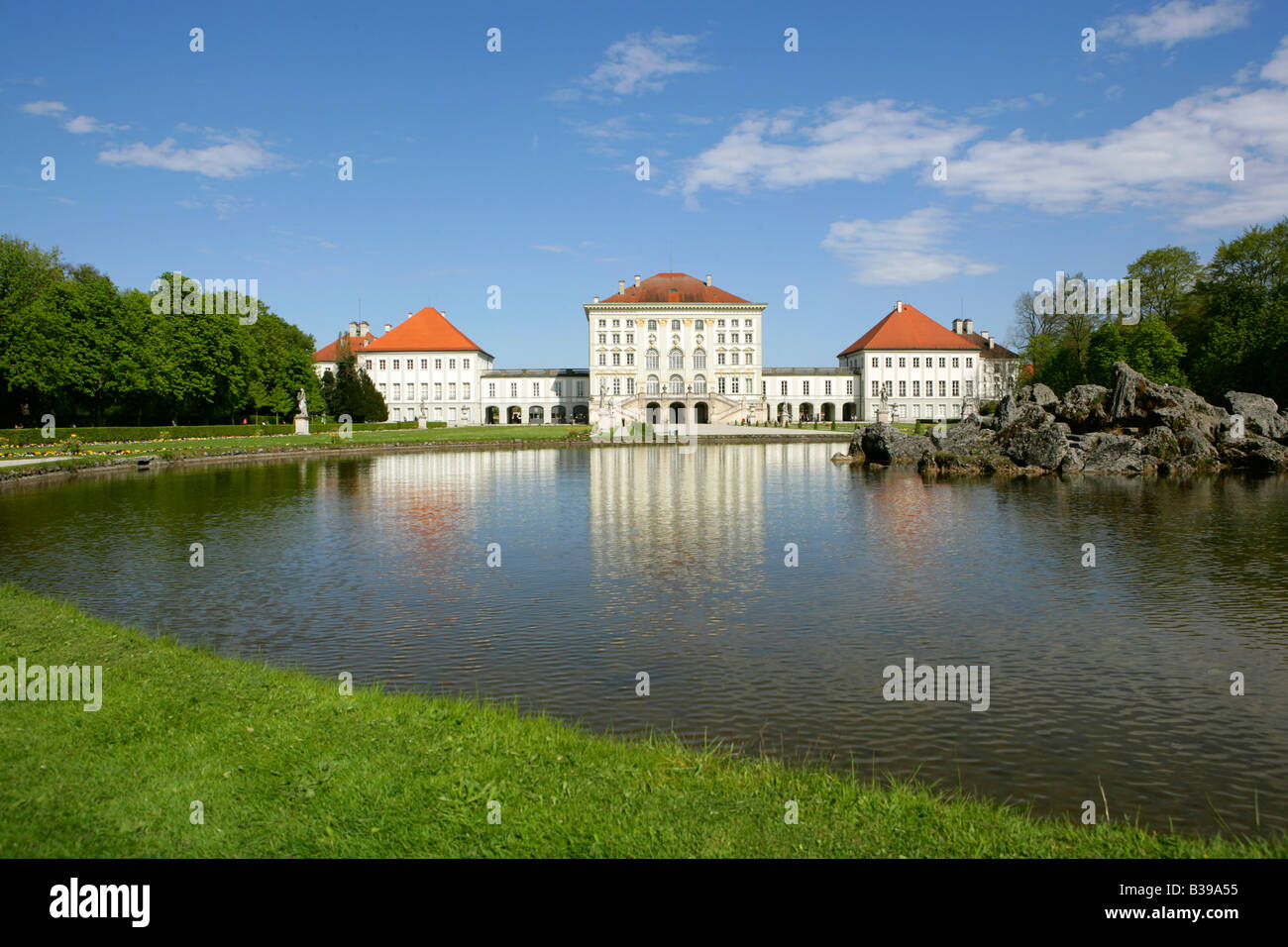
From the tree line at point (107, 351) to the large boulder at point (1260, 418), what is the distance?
56964 mm

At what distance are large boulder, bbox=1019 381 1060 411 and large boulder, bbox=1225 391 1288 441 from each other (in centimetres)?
691

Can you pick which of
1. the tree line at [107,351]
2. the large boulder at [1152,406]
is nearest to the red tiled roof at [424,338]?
the tree line at [107,351]

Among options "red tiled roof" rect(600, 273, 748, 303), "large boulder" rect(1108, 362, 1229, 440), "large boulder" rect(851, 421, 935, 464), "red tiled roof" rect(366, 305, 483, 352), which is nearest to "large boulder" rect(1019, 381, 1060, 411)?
"large boulder" rect(1108, 362, 1229, 440)

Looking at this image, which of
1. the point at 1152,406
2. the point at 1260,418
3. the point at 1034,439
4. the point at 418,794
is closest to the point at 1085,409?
the point at 1152,406

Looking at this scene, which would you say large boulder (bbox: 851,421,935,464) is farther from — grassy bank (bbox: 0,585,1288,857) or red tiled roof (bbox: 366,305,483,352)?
red tiled roof (bbox: 366,305,483,352)

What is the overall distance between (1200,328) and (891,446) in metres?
29.9

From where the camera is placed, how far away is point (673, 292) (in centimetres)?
9594

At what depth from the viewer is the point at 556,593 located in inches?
477

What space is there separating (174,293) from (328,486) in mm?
41138

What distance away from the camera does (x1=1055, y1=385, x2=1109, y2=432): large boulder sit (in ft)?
121

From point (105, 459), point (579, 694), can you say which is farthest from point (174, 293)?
point (579, 694)

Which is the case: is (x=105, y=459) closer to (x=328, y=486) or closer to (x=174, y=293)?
(x=328, y=486)

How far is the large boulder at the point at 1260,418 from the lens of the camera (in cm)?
3559

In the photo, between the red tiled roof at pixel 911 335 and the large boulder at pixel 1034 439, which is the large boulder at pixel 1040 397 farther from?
the red tiled roof at pixel 911 335
